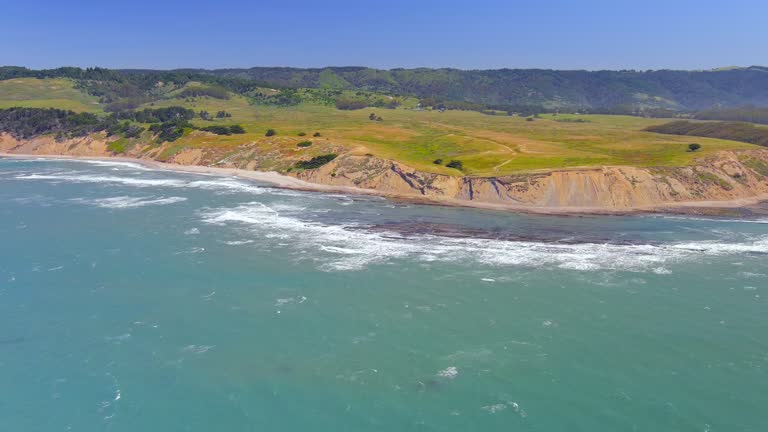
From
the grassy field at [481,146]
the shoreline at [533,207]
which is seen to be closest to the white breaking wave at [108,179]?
the shoreline at [533,207]

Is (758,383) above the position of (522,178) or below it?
below

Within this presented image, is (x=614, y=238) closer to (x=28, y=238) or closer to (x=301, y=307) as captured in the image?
(x=301, y=307)

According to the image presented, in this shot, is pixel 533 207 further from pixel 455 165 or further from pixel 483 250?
pixel 483 250

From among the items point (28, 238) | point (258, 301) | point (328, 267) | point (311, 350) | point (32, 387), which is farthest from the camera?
point (28, 238)

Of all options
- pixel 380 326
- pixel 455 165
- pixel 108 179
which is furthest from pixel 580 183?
pixel 108 179

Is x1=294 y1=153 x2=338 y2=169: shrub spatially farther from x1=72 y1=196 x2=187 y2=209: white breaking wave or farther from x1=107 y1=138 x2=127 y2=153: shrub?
x1=107 y1=138 x2=127 y2=153: shrub

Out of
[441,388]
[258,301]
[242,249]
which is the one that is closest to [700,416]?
[441,388]

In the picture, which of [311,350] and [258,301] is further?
[258,301]

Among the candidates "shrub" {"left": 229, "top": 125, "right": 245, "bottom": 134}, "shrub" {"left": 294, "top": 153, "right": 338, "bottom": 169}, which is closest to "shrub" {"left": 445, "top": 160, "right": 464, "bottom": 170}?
"shrub" {"left": 294, "top": 153, "right": 338, "bottom": 169}
